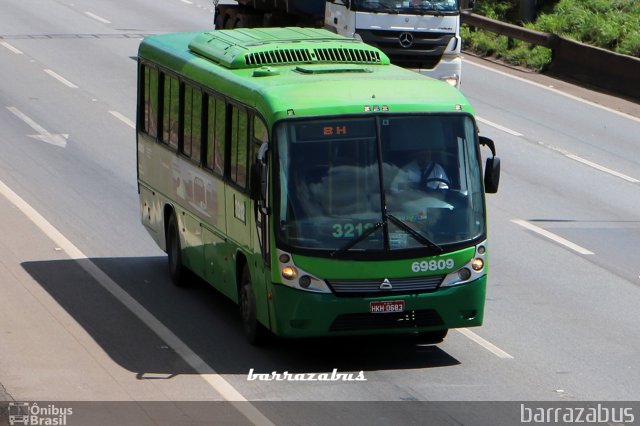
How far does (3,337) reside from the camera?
13586 mm

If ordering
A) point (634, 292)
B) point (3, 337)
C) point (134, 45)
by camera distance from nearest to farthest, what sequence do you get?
point (3, 337) → point (634, 292) → point (134, 45)

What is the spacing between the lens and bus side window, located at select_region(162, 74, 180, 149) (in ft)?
51.3

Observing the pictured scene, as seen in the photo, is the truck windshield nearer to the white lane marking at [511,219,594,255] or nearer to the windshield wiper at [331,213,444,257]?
the white lane marking at [511,219,594,255]

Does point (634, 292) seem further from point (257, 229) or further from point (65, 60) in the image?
point (65, 60)

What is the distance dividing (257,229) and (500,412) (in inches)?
115

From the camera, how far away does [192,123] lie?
49.6 feet

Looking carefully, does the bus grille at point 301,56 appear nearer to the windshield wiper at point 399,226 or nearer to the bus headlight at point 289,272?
the windshield wiper at point 399,226

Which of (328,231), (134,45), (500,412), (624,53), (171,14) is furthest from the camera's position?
Result: (171,14)

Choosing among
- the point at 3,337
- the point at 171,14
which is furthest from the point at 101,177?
the point at 171,14

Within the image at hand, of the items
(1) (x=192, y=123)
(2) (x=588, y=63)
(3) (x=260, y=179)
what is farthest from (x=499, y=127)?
(3) (x=260, y=179)

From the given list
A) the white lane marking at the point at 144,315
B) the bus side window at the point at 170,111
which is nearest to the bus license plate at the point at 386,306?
the white lane marking at the point at 144,315

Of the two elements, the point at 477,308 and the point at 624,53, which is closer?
the point at 477,308

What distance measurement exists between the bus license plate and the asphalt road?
0.60 meters

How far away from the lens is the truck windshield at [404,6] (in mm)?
27109
